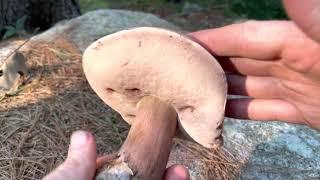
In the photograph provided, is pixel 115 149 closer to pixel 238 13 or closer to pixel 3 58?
pixel 3 58

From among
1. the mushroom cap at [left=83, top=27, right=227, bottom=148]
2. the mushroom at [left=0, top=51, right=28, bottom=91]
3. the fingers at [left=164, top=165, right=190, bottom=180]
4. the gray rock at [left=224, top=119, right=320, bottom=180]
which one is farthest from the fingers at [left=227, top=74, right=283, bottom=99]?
the mushroom at [left=0, top=51, right=28, bottom=91]

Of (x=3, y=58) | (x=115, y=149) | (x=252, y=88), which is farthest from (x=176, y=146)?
(x=3, y=58)

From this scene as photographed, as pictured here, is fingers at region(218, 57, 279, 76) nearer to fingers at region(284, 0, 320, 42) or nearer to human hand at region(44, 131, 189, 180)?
fingers at region(284, 0, 320, 42)

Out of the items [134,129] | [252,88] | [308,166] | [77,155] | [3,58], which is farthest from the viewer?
[3,58]

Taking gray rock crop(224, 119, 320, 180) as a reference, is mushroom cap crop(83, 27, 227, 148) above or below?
above

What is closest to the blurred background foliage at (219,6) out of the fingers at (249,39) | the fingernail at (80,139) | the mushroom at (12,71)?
the mushroom at (12,71)

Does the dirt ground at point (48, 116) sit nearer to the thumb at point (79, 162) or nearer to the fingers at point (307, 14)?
the thumb at point (79, 162)

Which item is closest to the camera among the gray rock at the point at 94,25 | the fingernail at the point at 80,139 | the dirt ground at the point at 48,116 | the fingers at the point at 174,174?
the fingernail at the point at 80,139
